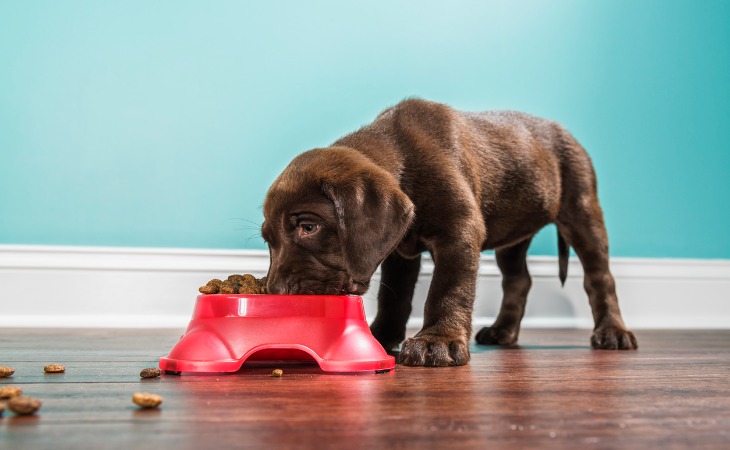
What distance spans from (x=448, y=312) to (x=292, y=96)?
213 cm

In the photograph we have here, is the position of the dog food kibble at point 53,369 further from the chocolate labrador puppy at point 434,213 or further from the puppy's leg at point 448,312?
the puppy's leg at point 448,312

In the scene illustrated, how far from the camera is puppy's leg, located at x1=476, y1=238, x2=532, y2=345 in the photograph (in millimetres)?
3225

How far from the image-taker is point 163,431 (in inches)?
42.1

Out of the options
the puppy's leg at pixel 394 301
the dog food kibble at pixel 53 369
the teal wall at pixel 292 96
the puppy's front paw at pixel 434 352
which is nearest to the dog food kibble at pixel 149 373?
the dog food kibble at pixel 53 369

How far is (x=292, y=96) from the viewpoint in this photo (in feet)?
13.2

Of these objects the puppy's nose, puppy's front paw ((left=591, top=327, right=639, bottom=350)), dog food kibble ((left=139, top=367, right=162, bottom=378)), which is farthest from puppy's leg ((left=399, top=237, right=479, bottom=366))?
puppy's front paw ((left=591, top=327, right=639, bottom=350))

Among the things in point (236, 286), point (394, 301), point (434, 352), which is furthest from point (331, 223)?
point (394, 301)

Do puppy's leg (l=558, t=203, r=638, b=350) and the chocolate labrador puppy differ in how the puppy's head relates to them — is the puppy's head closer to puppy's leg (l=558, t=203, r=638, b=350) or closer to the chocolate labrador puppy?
the chocolate labrador puppy

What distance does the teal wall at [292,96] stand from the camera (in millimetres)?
3787

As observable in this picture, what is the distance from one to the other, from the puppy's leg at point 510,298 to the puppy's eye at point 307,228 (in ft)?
4.40

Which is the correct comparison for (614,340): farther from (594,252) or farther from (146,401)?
(146,401)

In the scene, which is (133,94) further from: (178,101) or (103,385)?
(103,385)

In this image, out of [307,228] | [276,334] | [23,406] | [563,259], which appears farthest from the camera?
[563,259]

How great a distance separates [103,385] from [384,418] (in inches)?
27.3
